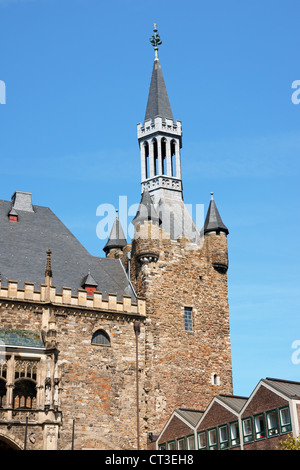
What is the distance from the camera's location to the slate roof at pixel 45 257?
141 ft

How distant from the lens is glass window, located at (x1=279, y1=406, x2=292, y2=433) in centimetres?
3339

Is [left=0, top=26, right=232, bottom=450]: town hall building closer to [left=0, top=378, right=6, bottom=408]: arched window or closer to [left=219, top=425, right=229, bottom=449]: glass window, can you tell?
[left=0, top=378, right=6, bottom=408]: arched window

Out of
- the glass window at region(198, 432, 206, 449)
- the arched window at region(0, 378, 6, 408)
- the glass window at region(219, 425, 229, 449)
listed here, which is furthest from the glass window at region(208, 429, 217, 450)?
the arched window at region(0, 378, 6, 408)

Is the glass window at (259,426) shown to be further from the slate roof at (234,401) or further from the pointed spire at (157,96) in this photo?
the pointed spire at (157,96)

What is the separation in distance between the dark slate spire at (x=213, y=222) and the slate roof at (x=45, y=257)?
20.0 feet

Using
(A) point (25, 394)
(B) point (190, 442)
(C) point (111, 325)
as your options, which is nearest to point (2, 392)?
(A) point (25, 394)

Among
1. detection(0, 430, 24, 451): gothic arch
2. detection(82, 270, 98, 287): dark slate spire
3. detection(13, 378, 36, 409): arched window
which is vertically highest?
detection(82, 270, 98, 287): dark slate spire

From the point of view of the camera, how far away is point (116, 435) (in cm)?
4041

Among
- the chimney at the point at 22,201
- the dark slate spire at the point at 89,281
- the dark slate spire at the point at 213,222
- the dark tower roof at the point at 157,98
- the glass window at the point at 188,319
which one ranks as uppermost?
the dark tower roof at the point at 157,98

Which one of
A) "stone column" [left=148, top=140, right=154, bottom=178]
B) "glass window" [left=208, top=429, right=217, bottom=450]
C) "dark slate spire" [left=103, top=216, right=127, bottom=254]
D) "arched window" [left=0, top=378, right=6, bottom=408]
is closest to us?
"glass window" [left=208, top=429, right=217, bottom=450]

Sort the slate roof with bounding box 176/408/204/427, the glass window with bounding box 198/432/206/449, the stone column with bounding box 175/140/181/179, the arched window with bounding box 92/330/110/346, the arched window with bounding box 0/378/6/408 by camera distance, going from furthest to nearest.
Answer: the stone column with bounding box 175/140/181/179
the arched window with bounding box 92/330/110/346
the slate roof with bounding box 176/408/204/427
the glass window with bounding box 198/432/206/449
the arched window with bounding box 0/378/6/408

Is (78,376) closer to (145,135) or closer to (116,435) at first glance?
(116,435)

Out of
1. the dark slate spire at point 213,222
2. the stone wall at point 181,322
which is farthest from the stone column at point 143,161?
the stone wall at point 181,322
